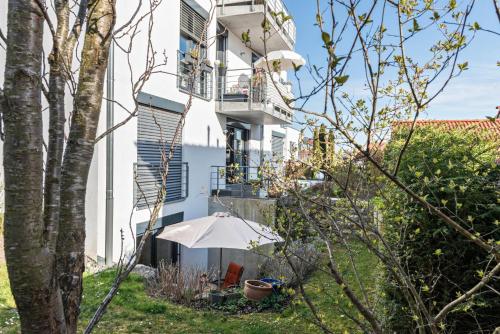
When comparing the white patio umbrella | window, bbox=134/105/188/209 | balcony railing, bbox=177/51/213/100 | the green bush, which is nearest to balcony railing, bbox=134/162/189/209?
window, bbox=134/105/188/209

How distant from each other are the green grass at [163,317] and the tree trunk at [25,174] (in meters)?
5.32

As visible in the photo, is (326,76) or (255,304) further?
(255,304)

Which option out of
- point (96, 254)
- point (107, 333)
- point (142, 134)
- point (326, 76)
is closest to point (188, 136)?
point (142, 134)

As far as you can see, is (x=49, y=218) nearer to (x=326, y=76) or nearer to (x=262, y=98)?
(x=326, y=76)

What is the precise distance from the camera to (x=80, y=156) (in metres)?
1.84

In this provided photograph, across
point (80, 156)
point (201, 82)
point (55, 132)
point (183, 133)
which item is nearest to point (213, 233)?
point (183, 133)

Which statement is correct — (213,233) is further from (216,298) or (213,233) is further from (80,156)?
(80,156)

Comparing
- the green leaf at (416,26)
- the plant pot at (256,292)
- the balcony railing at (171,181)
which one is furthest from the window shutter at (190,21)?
the green leaf at (416,26)

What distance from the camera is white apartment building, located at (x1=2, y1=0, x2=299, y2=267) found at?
921cm

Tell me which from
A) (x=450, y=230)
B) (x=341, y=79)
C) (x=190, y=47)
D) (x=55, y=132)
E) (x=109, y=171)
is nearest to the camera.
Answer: (x=55, y=132)

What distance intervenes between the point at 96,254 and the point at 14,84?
8670 mm

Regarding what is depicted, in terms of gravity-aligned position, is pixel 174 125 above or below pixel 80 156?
above

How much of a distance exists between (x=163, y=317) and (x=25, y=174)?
6.65 metres

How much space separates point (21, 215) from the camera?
4.34 ft
